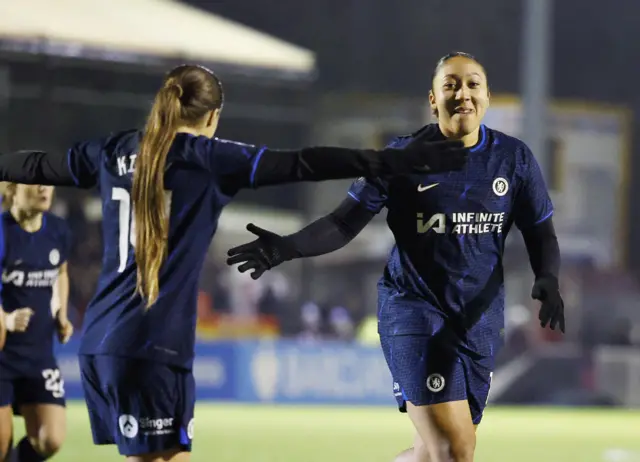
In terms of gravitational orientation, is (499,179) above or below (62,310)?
above

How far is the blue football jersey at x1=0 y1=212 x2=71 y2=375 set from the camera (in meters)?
6.22

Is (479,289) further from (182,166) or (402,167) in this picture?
(182,166)

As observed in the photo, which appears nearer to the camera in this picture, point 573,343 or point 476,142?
point 476,142

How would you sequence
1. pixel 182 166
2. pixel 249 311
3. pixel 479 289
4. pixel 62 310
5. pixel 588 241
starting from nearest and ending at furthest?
pixel 182 166, pixel 479 289, pixel 62 310, pixel 249 311, pixel 588 241

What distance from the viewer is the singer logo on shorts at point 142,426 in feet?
12.6

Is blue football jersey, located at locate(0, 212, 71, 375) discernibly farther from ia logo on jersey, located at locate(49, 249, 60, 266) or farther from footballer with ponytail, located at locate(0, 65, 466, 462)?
footballer with ponytail, located at locate(0, 65, 466, 462)

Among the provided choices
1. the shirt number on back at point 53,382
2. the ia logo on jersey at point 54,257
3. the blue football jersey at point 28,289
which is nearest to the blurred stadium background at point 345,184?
the shirt number on back at point 53,382

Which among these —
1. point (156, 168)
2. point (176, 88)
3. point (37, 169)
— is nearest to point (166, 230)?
point (156, 168)

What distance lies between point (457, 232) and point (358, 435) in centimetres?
661

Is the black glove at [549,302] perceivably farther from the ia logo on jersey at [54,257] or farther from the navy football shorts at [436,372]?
the ia logo on jersey at [54,257]

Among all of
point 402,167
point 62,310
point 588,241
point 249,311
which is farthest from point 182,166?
point 588,241

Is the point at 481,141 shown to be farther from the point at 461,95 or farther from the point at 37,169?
the point at 37,169

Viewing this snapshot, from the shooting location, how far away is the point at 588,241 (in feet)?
67.1

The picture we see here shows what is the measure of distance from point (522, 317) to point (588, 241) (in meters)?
5.92
